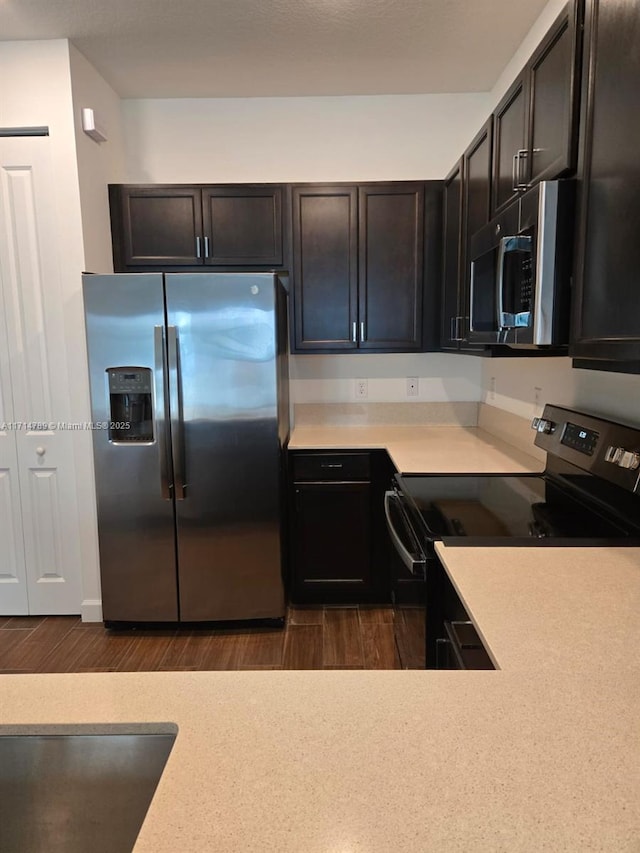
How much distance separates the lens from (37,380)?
262cm

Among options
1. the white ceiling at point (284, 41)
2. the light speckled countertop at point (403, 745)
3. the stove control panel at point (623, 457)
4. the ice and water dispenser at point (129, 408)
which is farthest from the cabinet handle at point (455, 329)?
the light speckled countertop at point (403, 745)

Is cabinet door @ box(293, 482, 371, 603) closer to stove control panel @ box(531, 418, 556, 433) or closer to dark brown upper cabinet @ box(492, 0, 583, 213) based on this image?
stove control panel @ box(531, 418, 556, 433)

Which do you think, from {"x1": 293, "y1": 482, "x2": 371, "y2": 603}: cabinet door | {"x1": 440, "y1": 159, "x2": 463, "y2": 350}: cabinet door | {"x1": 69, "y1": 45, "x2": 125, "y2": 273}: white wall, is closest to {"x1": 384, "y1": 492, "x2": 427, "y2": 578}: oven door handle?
{"x1": 293, "y1": 482, "x2": 371, "y2": 603}: cabinet door

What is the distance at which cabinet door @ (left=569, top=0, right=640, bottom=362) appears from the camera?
3.37 ft

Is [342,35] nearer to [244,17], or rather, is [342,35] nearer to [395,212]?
[244,17]

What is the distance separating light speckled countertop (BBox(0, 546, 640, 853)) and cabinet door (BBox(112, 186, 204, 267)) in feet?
7.81

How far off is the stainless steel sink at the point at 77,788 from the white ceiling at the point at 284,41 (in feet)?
8.14

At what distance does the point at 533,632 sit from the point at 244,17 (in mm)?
2482

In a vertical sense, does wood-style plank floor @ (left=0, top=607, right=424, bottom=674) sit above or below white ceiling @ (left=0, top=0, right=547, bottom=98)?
below

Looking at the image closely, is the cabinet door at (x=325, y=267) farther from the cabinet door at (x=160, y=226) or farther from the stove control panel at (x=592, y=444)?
the stove control panel at (x=592, y=444)

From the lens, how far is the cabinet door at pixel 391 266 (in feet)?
9.15

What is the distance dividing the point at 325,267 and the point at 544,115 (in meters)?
1.51

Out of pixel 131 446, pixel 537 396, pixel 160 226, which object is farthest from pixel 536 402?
pixel 160 226

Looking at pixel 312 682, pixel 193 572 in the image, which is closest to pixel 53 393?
pixel 193 572
